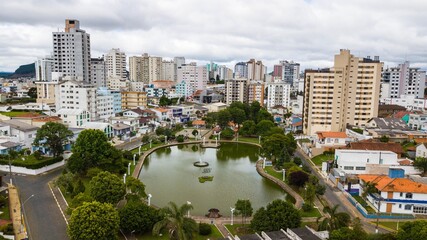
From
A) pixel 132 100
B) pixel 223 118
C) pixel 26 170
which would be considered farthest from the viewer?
pixel 132 100

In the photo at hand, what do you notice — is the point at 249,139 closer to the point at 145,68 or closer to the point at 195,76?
the point at 195,76

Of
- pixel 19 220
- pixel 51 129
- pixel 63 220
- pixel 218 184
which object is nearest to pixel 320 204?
pixel 218 184

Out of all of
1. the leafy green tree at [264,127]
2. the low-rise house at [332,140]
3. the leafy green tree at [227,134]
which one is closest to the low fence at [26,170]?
the leafy green tree at [227,134]

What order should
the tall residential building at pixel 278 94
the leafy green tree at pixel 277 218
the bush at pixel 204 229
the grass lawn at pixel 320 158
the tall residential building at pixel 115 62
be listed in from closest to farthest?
the leafy green tree at pixel 277 218 → the bush at pixel 204 229 → the grass lawn at pixel 320 158 → the tall residential building at pixel 278 94 → the tall residential building at pixel 115 62

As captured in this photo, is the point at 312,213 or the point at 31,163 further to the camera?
the point at 31,163

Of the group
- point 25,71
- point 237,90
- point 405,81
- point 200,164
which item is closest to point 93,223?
point 200,164

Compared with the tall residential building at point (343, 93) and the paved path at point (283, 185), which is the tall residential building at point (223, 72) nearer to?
the tall residential building at point (343, 93)

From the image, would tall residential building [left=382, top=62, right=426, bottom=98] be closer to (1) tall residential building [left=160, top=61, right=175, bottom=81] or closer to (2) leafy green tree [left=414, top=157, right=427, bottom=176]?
(2) leafy green tree [left=414, top=157, right=427, bottom=176]
